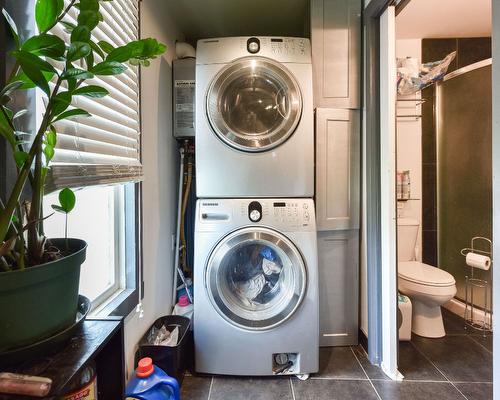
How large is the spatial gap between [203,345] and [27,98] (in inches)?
55.9

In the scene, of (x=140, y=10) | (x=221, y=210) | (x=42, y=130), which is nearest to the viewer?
(x=42, y=130)

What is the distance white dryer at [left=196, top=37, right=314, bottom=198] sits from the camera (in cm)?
164

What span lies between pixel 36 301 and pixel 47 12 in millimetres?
541

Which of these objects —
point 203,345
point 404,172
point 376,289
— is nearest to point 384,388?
point 376,289

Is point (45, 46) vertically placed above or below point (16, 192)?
above

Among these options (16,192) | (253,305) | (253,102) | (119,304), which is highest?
(253,102)

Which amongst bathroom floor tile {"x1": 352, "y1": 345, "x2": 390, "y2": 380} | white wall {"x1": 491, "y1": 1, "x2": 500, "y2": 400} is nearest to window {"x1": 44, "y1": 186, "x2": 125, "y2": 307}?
white wall {"x1": 491, "y1": 1, "x2": 500, "y2": 400}

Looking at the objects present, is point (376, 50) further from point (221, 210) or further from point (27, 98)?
point (27, 98)

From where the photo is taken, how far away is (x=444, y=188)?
2518mm

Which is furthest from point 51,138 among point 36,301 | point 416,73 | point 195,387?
point 416,73

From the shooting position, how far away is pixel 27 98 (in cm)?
77

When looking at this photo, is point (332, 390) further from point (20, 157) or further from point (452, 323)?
point (20, 157)

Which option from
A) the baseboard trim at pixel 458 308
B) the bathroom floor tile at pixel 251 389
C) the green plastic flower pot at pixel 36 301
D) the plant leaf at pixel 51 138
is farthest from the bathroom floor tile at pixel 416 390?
the plant leaf at pixel 51 138

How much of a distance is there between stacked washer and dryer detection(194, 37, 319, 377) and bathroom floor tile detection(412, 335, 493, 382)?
835 mm
